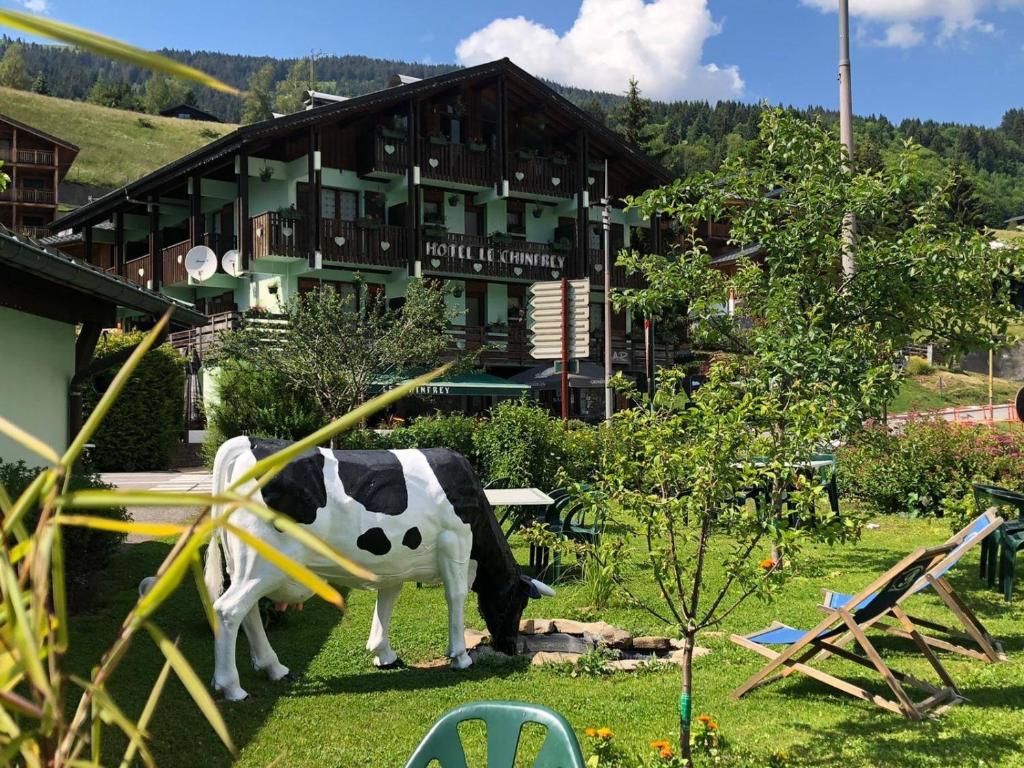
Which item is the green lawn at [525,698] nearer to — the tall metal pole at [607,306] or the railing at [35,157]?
the tall metal pole at [607,306]

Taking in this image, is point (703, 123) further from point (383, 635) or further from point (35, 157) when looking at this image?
point (383, 635)

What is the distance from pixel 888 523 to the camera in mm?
15031

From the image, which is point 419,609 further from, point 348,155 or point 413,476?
point 348,155

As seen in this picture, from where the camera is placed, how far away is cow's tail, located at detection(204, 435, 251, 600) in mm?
6586

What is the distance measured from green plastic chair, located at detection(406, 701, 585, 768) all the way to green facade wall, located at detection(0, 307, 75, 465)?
20.6ft

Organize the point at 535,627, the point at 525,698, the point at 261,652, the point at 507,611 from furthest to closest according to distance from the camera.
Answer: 1. the point at 535,627
2. the point at 507,611
3. the point at 261,652
4. the point at 525,698

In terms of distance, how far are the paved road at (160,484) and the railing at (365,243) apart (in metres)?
10.5

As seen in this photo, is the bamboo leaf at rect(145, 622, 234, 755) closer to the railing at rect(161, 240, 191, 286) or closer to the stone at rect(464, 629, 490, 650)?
the stone at rect(464, 629, 490, 650)

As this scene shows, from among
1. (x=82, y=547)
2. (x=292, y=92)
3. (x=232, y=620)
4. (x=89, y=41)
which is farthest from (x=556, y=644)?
(x=292, y=92)

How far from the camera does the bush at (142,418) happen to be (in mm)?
21125

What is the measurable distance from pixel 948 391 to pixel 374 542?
164 ft

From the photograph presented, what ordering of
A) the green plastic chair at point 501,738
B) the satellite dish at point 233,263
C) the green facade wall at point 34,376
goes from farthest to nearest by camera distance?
the satellite dish at point 233,263
the green facade wall at point 34,376
the green plastic chair at point 501,738

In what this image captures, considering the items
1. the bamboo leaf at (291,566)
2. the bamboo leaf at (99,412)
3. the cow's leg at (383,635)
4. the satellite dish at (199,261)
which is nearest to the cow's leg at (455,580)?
the cow's leg at (383,635)

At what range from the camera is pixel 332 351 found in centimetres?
1906
